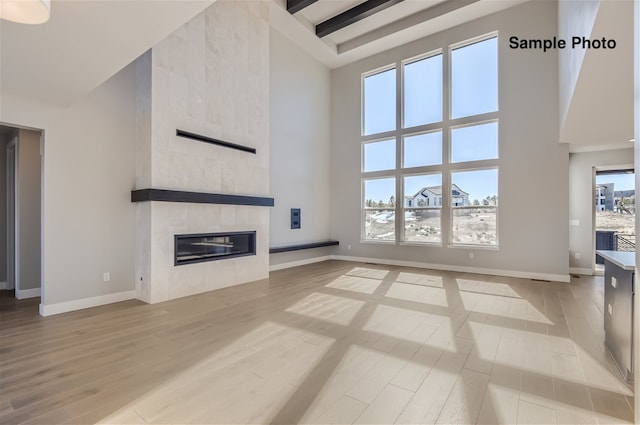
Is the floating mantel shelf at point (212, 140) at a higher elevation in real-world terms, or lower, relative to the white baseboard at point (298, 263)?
higher

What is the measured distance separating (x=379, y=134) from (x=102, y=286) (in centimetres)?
658

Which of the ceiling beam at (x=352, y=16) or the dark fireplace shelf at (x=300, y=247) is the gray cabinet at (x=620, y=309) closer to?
the dark fireplace shelf at (x=300, y=247)

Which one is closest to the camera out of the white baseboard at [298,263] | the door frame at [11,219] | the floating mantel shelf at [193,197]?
the floating mantel shelf at [193,197]

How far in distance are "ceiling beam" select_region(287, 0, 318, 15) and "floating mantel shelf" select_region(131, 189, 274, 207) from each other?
405 cm

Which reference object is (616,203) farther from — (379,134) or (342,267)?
(342,267)

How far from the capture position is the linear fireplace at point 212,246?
179 inches

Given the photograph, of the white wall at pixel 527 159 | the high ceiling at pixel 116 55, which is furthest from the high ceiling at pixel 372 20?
the high ceiling at pixel 116 55

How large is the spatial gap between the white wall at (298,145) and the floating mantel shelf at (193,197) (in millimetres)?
1280

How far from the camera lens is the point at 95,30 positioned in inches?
85.5

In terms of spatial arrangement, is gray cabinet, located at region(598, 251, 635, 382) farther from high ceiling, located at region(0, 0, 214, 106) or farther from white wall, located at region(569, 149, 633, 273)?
white wall, located at region(569, 149, 633, 273)

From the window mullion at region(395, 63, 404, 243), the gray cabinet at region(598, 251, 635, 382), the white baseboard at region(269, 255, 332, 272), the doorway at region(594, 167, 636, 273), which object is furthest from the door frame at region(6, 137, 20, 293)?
the doorway at region(594, 167, 636, 273)

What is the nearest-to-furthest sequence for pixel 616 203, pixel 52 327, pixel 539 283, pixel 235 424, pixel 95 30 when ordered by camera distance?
pixel 235 424
pixel 95 30
pixel 52 327
pixel 539 283
pixel 616 203

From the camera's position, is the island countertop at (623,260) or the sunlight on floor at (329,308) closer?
the island countertop at (623,260)

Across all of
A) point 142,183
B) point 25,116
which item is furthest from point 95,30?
point 142,183
